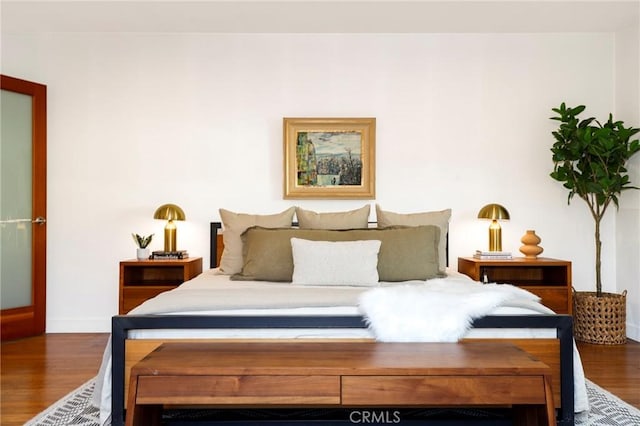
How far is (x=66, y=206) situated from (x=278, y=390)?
3510mm

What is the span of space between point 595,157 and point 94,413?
3.94 meters

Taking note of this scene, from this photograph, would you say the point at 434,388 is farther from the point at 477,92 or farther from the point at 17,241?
the point at 17,241

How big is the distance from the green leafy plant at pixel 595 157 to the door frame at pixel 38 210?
4.24 m

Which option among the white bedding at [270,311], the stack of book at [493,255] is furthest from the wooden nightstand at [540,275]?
the white bedding at [270,311]

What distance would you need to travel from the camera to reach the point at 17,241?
445 centimetres

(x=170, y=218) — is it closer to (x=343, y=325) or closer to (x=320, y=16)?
(x=320, y=16)

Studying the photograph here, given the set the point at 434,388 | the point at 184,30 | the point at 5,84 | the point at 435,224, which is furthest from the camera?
the point at 184,30

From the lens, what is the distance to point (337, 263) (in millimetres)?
3215

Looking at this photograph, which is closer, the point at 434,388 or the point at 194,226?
the point at 434,388

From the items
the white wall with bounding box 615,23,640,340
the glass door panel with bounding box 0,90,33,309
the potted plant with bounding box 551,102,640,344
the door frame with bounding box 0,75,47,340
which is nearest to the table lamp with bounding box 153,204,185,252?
the door frame with bounding box 0,75,47,340

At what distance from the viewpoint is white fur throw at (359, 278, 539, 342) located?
2.26 metres

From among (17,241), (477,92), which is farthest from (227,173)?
(477,92)

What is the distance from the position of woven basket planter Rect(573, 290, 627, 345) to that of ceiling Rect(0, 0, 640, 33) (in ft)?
7.30

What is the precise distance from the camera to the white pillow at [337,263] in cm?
320
